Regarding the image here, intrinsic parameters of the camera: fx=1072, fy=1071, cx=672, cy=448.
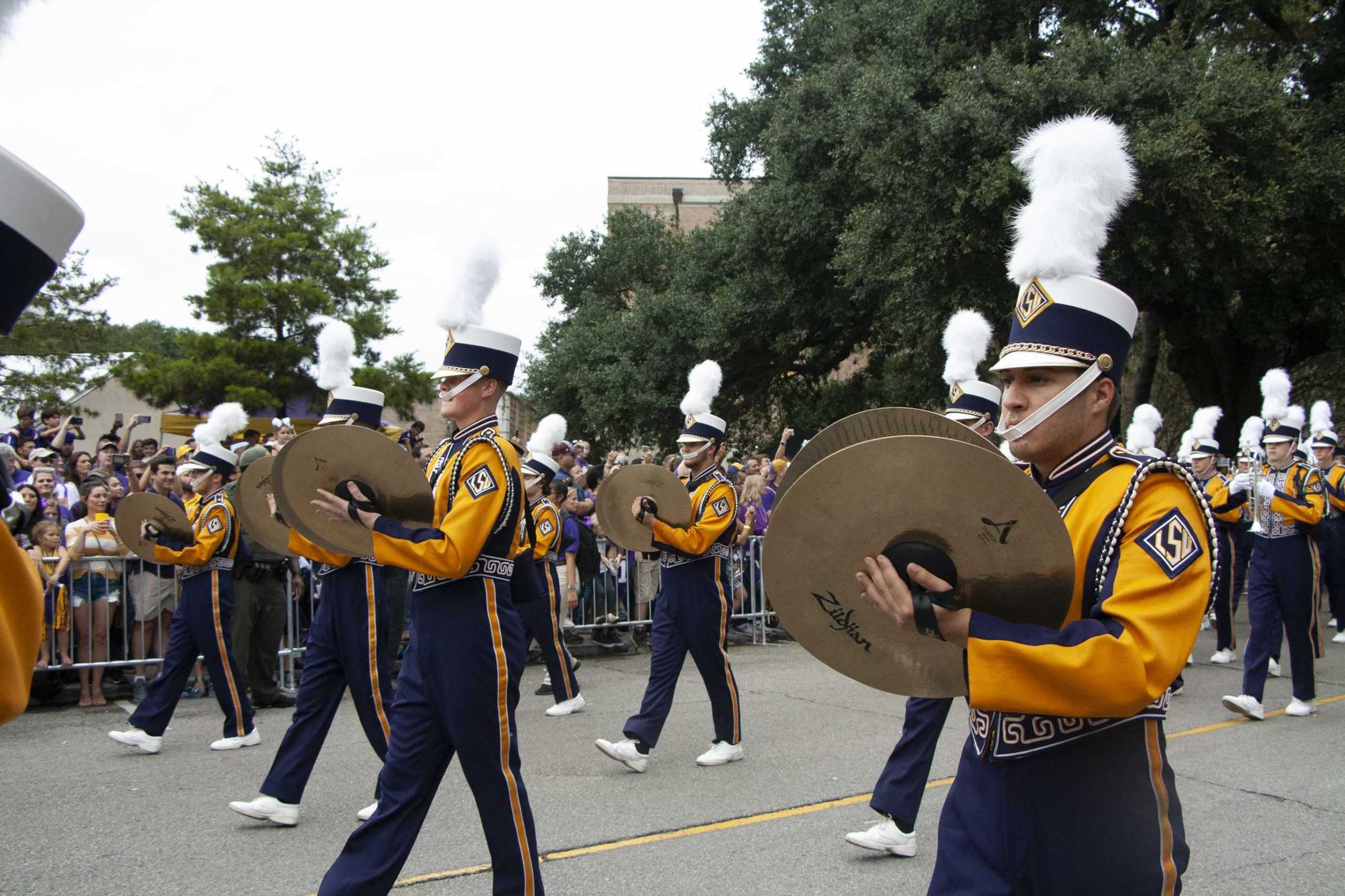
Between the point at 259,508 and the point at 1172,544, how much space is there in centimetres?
577

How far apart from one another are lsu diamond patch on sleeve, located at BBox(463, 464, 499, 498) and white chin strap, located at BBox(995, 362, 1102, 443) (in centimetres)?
212

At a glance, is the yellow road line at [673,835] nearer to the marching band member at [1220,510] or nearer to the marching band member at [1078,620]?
the marching band member at [1078,620]

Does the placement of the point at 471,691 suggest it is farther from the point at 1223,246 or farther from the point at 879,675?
the point at 1223,246

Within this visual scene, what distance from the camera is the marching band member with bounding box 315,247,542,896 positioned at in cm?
385

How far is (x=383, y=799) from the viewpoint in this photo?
12.8ft

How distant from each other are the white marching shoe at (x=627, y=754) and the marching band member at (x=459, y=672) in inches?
103

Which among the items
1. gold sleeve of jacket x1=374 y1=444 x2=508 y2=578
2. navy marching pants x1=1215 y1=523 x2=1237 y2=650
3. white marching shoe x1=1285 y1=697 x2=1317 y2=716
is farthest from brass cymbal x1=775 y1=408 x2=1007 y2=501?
navy marching pants x1=1215 y1=523 x2=1237 y2=650

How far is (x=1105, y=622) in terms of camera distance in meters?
2.23

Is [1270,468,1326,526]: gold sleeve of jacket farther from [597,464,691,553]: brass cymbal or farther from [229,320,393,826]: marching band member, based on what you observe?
[229,320,393,826]: marching band member

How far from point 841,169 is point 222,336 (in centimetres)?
1868

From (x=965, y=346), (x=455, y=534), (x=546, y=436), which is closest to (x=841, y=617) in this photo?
(x=455, y=534)

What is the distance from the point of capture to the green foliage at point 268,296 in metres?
29.7

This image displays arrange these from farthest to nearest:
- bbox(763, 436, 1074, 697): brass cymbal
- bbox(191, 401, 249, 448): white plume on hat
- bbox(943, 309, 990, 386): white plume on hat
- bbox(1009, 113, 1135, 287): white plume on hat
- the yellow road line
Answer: bbox(191, 401, 249, 448): white plume on hat → bbox(943, 309, 990, 386): white plume on hat → the yellow road line → bbox(1009, 113, 1135, 287): white plume on hat → bbox(763, 436, 1074, 697): brass cymbal

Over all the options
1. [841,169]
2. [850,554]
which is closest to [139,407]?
[841,169]
